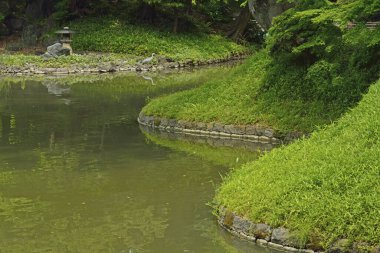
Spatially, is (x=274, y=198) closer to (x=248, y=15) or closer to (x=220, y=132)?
(x=220, y=132)

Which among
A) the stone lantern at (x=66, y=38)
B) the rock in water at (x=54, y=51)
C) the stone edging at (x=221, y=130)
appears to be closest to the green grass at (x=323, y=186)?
the stone edging at (x=221, y=130)

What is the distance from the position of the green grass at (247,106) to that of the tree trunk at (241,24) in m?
26.7

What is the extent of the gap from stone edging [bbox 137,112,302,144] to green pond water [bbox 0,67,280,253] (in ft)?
1.95

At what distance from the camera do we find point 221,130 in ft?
52.7

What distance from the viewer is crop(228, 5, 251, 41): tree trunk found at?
44.8 metres

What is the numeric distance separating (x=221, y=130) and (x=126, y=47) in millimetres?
22385

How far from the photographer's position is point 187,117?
663 inches

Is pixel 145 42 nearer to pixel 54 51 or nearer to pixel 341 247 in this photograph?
pixel 54 51

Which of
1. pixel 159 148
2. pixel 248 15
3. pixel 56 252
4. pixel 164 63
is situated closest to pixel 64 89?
pixel 164 63

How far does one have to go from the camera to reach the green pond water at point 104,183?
9.04 meters

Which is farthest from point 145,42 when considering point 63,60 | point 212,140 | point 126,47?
point 212,140

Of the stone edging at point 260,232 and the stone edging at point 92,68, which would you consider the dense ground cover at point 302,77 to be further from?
the stone edging at point 92,68

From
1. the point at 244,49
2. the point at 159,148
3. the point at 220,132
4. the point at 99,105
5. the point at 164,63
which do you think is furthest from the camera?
the point at 244,49

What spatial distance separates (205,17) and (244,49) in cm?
639
